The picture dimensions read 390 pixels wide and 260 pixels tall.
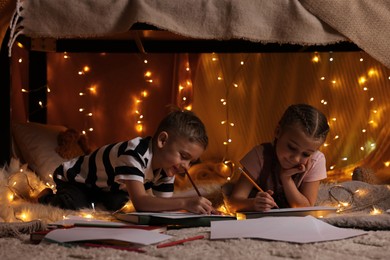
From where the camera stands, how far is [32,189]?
1.91m

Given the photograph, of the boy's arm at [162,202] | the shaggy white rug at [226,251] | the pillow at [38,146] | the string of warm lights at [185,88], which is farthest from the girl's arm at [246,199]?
the string of warm lights at [185,88]

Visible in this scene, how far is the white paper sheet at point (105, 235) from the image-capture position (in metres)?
1.15

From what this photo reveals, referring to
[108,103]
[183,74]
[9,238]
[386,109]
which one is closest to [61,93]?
[108,103]

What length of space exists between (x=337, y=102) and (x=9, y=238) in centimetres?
150

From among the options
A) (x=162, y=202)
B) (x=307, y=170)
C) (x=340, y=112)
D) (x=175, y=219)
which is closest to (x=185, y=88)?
(x=340, y=112)

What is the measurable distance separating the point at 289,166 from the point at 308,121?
0.12 metres

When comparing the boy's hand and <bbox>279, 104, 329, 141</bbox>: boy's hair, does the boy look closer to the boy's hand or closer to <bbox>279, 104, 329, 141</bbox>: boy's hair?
the boy's hand

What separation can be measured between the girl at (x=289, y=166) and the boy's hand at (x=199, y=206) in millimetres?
135

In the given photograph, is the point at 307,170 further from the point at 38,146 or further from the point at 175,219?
the point at 38,146

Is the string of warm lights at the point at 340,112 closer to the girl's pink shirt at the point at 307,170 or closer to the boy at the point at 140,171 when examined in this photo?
the girl's pink shirt at the point at 307,170

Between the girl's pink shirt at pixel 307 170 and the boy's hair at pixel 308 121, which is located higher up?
the boy's hair at pixel 308 121

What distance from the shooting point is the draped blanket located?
1613 mm

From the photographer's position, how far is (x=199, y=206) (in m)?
1.48

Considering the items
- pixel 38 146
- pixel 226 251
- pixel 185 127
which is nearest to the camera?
pixel 226 251
